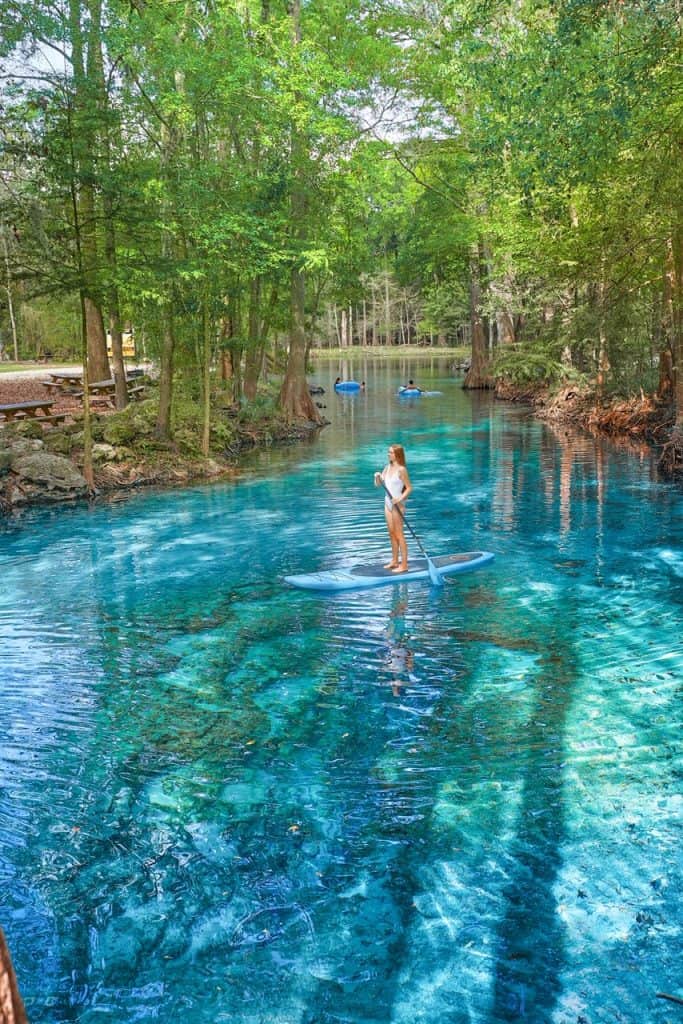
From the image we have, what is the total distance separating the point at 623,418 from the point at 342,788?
21808 mm

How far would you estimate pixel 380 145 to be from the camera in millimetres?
30312

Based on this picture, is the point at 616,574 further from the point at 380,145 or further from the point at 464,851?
the point at 380,145

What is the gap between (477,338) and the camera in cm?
4447

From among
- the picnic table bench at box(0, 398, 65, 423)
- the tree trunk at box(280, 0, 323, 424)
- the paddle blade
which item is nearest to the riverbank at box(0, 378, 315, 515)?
the picnic table bench at box(0, 398, 65, 423)

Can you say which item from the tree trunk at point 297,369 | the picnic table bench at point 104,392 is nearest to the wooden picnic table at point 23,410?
the picnic table bench at point 104,392

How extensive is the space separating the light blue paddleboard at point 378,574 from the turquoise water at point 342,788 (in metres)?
0.22

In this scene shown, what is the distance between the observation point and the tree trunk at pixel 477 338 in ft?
142

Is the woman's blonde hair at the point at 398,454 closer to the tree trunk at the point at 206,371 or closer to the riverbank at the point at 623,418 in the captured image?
the riverbank at the point at 623,418

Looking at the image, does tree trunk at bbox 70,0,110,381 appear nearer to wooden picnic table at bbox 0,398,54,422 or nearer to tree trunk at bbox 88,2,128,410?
tree trunk at bbox 88,2,128,410

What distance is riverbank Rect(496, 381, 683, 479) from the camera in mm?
20312

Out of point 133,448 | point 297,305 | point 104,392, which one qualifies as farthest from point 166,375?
point 297,305

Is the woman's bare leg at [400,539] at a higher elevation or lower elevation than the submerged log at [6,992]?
lower

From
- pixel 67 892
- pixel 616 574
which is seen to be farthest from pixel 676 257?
pixel 67 892

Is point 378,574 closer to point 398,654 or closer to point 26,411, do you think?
point 398,654
